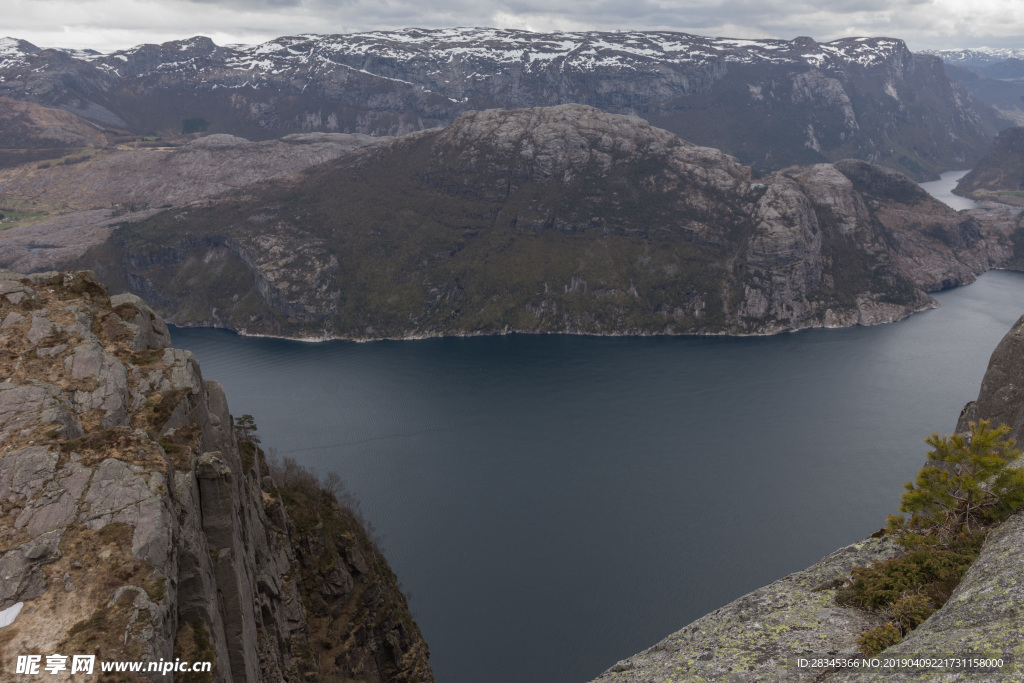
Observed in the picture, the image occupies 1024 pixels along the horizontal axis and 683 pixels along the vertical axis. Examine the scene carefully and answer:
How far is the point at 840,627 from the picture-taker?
86.8 feet

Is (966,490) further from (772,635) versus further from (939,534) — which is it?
(772,635)

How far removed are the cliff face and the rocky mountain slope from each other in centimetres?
2165

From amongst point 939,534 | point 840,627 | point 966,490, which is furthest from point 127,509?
point 966,490

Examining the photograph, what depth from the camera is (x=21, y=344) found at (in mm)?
42281

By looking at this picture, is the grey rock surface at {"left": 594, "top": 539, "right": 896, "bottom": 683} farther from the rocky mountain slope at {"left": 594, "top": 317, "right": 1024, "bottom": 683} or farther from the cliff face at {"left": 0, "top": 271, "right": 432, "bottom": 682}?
the cliff face at {"left": 0, "top": 271, "right": 432, "bottom": 682}

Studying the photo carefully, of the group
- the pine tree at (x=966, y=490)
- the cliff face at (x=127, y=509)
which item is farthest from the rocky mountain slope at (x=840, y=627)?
the cliff face at (x=127, y=509)

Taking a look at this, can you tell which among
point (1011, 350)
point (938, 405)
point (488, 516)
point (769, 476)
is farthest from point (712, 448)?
point (1011, 350)

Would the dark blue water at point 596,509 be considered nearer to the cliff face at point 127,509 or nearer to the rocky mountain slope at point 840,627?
the cliff face at point 127,509

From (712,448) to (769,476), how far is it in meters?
19.7

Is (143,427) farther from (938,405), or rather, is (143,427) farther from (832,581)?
(938,405)

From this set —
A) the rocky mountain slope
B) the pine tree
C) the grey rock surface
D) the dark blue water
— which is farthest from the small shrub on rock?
the dark blue water

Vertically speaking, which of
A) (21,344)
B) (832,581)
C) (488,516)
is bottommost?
(488,516)

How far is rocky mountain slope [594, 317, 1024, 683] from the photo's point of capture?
20.5 metres

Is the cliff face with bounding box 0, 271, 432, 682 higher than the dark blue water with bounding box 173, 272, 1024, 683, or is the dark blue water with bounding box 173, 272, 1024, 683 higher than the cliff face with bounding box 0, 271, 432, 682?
the cliff face with bounding box 0, 271, 432, 682
